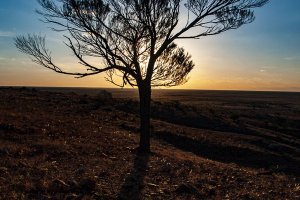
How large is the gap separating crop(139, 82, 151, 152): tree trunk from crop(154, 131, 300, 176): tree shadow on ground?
5.32 metres

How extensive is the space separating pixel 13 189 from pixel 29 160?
3054mm

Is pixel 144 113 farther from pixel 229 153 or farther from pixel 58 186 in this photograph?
pixel 229 153

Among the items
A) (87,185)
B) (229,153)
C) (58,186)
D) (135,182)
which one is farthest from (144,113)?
(229,153)

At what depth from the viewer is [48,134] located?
1841 centimetres

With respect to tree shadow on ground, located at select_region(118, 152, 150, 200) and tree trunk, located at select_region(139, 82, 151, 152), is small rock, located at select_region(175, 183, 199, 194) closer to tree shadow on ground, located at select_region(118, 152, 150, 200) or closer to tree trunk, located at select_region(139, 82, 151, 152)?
tree shadow on ground, located at select_region(118, 152, 150, 200)

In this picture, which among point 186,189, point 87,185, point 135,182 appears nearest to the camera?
point 87,185

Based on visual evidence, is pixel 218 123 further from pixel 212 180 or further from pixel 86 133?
pixel 212 180

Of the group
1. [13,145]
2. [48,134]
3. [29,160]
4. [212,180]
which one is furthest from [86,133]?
[212,180]

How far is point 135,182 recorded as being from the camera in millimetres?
11656

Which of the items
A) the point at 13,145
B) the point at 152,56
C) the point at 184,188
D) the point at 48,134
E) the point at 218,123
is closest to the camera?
the point at 184,188

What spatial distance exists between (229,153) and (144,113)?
28.1ft

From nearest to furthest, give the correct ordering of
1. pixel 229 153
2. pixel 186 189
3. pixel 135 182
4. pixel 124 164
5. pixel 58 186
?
pixel 58 186, pixel 186 189, pixel 135 182, pixel 124 164, pixel 229 153

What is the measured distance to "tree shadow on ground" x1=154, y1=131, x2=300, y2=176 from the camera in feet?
69.9

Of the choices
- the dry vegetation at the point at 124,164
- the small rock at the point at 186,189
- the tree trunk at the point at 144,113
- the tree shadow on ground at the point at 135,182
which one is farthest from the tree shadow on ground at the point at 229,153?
the small rock at the point at 186,189
